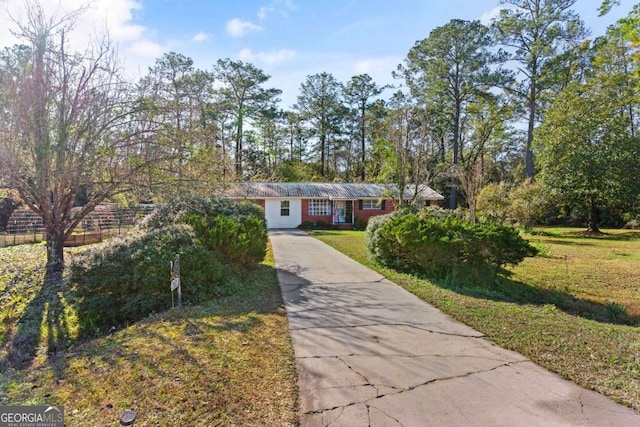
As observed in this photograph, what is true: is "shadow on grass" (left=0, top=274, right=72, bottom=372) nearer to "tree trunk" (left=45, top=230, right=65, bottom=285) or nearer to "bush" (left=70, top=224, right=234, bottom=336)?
"bush" (left=70, top=224, right=234, bottom=336)

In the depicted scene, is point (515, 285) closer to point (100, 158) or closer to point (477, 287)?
point (477, 287)

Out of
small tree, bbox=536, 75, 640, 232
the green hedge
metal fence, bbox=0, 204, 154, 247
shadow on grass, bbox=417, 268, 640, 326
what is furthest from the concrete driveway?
small tree, bbox=536, 75, 640, 232

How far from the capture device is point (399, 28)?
10.0 m

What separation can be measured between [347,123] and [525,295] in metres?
33.0

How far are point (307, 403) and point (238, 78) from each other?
34293 millimetres

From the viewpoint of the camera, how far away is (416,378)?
3461mm

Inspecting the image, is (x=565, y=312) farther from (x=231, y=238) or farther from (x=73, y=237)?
(x=73, y=237)

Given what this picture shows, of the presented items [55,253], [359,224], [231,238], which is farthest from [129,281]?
[359,224]

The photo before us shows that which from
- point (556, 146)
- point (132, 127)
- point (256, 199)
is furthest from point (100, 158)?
point (556, 146)

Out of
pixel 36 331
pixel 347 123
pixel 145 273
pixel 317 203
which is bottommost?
pixel 36 331

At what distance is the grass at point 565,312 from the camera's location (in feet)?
12.3

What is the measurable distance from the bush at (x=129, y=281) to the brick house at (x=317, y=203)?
18025mm

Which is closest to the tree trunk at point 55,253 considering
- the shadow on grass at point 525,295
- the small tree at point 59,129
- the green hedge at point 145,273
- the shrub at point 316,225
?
the small tree at point 59,129

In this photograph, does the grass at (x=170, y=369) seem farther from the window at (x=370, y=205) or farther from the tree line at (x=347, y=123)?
the window at (x=370, y=205)
